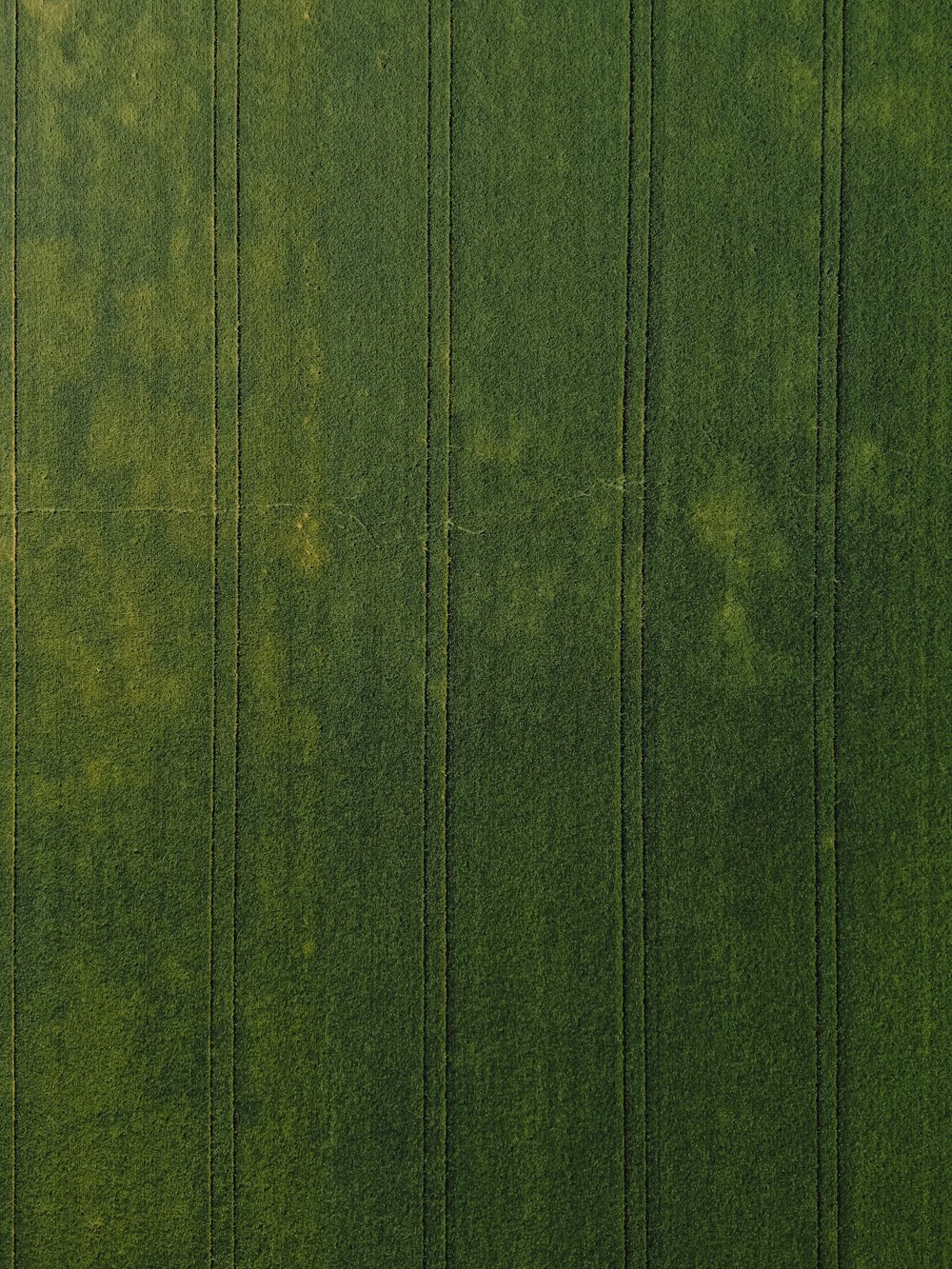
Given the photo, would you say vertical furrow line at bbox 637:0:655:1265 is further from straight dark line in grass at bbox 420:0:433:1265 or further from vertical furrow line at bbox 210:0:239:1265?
vertical furrow line at bbox 210:0:239:1265

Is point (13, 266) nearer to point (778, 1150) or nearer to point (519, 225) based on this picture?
point (519, 225)

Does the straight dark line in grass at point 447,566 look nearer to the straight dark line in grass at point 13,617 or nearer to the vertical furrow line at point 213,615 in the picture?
the vertical furrow line at point 213,615

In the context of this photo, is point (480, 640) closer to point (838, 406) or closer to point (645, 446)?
point (645, 446)

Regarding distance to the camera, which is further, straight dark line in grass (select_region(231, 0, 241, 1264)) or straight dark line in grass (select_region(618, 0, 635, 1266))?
straight dark line in grass (select_region(231, 0, 241, 1264))

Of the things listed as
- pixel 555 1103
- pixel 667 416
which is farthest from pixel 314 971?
pixel 667 416

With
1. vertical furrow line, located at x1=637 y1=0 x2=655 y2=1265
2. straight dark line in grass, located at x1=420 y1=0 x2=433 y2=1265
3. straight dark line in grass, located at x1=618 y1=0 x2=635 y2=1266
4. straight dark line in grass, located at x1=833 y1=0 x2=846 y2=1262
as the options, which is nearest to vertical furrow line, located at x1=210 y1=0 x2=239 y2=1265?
straight dark line in grass, located at x1=420 y1=0 x2=433 y2=1265

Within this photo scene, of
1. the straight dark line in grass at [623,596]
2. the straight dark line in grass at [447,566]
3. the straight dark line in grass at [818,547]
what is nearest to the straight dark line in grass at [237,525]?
the straight dark line in grass at [447,566]
